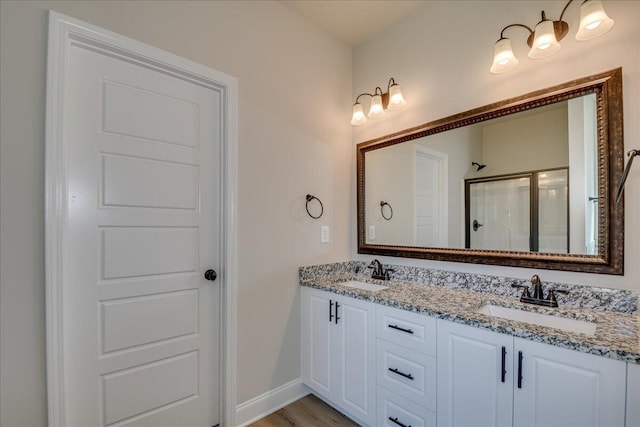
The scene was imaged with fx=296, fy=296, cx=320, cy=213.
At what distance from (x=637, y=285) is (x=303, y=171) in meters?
1.87

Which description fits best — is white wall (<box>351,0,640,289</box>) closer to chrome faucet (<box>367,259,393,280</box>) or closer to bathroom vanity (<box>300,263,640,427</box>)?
chrome faucet (<box>367,259,393,280</box>)

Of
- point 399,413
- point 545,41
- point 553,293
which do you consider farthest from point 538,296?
point 545,41

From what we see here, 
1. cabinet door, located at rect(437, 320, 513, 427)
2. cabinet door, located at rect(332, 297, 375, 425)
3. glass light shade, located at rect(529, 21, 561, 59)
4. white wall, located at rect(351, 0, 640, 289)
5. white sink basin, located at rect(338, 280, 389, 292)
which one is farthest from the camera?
white sink basin, located at rect(338, 280, 389, 292)

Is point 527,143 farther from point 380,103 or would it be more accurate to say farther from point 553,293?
point 380,103

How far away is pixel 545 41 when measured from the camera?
143 cm

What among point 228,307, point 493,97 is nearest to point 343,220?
point 228,307

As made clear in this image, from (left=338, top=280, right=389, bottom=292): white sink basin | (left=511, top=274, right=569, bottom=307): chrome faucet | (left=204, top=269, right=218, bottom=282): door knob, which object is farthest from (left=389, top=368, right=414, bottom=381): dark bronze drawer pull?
(left=204, top=269, right=218, bottom=282): door knob

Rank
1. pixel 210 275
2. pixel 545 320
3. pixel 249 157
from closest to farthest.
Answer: pixel 545 320
pixel 210 275
pixel 249 157

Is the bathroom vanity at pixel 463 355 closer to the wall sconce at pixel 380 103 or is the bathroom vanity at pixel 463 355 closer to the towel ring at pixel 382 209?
the towel ring at pixel 382 209

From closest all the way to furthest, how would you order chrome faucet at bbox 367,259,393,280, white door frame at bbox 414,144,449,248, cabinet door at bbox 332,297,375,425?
cabinet door at bbox 332,297,375,425
white door frame at bbox 414,144,449,248
chrome faucet at bbox 367,259,393,280

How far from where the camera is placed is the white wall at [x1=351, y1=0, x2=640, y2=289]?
1316 millimetres

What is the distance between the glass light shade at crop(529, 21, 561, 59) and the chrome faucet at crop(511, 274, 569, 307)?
1118mm

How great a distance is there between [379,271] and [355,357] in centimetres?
67

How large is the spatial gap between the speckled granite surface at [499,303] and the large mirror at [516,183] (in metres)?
0.13
